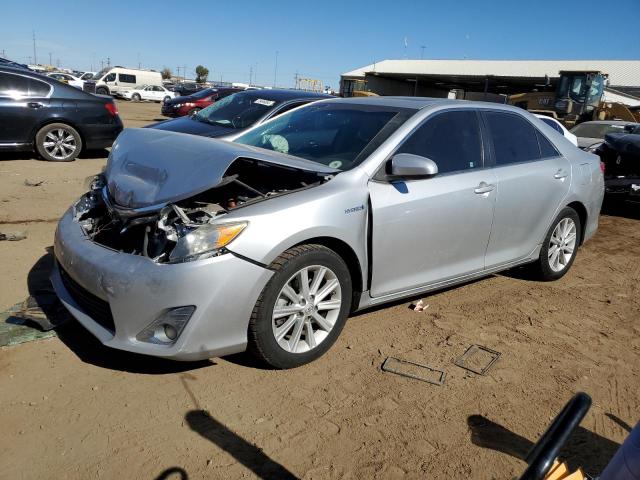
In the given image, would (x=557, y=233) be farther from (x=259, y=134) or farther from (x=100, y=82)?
(x=100, y=82)

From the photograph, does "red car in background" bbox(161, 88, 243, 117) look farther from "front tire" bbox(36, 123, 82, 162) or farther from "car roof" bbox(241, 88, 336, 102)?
"car roof" bbox(241, 88, 336, 102)

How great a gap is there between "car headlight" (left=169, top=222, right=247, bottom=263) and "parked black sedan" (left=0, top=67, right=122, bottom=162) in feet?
24.5

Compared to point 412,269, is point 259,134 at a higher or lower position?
higher

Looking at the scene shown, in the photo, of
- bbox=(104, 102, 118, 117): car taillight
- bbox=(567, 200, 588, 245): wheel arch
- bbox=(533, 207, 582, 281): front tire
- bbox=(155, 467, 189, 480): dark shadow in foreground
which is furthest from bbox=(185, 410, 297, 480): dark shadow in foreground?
bbox=(104, 102, 118, 117): car taillight

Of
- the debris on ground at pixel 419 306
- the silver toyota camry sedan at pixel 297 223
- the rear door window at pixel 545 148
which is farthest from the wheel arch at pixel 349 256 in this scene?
the rear door window at pixel 545 148

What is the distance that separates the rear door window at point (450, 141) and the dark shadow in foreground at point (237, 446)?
208cm

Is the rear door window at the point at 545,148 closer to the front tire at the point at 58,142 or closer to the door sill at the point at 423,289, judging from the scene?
the door sill at the point at 423,289

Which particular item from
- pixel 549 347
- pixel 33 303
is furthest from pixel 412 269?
pixel 33 303

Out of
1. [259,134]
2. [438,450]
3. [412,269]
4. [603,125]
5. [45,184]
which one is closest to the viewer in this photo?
[438,450]

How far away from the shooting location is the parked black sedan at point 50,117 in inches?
342

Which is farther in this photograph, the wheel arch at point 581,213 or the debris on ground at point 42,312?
the wheel arch at point 581,213

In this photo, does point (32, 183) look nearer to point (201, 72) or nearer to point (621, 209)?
point (621, 209)

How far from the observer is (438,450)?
2.58 meters

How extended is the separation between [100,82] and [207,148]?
3864 cm
